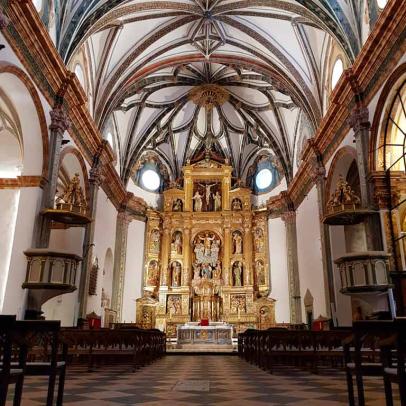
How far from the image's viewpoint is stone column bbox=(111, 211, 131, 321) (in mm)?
20250

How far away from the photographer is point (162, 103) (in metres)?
22.6

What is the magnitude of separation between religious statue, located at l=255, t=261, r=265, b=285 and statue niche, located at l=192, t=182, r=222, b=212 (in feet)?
12.6

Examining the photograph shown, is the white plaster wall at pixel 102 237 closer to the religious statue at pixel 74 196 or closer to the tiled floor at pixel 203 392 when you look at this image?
the religious statue at pixel 74 196

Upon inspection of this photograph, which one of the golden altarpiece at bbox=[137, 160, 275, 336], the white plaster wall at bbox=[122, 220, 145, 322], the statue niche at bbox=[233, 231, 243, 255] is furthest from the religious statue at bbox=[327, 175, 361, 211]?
the white plaster wall at bbox=[122, 220, 145, 322]

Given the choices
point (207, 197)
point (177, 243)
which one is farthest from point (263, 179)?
point (177, 243)

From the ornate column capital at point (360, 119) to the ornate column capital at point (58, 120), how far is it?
840 centimetres

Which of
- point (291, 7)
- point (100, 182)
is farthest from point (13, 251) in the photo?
point (291, 7)

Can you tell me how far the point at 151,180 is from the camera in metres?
25.0

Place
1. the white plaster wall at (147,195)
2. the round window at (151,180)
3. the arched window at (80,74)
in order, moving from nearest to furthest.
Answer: the arched window at (80,74) < the white plaster wall at (147,195) < the round window at (151,180)

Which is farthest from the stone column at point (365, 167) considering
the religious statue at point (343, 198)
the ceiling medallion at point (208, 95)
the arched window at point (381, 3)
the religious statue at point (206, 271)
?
the religious statue at point (206, 271)

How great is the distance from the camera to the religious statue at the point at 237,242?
2284cm

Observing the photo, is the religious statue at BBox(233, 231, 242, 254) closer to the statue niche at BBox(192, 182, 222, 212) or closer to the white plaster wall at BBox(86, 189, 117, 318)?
the statue niche at BBox(192, 182, 222, 212)

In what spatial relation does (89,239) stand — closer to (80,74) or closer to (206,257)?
(80,74)

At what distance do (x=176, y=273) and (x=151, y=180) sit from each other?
5.94m
